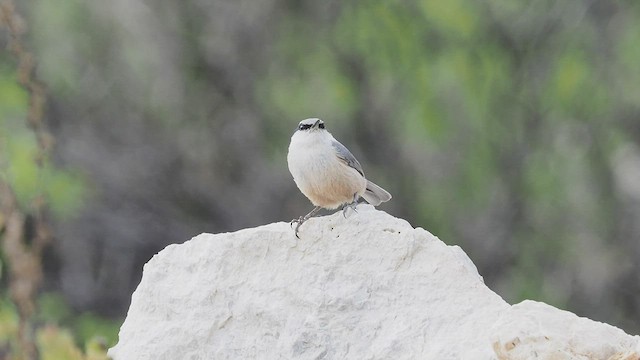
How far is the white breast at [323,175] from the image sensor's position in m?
4.89

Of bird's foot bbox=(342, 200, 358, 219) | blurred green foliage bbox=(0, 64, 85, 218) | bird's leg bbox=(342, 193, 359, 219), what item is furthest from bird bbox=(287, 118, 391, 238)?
blurred green foliage bbox=(0, 64, 85, 218)

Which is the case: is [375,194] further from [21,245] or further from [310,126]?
[21,245]

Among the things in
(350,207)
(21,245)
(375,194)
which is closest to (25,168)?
(375,194)

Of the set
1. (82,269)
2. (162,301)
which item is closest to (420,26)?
(82,269)

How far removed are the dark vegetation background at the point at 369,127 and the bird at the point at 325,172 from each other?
5630 mm

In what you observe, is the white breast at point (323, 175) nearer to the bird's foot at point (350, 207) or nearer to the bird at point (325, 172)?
the bird at point (325, 172)

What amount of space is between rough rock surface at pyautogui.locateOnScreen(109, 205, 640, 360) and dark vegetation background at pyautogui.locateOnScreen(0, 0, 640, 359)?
21.4 feet

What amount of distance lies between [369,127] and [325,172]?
607 centimetres

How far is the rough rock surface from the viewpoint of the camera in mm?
3557

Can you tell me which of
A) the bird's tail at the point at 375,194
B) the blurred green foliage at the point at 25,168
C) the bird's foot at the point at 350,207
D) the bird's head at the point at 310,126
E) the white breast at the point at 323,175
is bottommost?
the bird's foot at the point at 350,207

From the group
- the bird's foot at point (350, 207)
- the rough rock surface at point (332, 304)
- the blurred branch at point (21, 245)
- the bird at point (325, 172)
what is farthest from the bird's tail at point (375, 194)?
the blurred branch at point (21, 245)

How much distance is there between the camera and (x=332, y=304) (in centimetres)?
389

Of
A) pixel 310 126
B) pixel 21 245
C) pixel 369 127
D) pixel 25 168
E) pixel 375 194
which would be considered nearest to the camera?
pixel 21 245

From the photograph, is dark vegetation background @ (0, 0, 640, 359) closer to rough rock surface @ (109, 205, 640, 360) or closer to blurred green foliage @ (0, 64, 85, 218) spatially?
blurred green foliage @ (0, 64, 85, 218)
